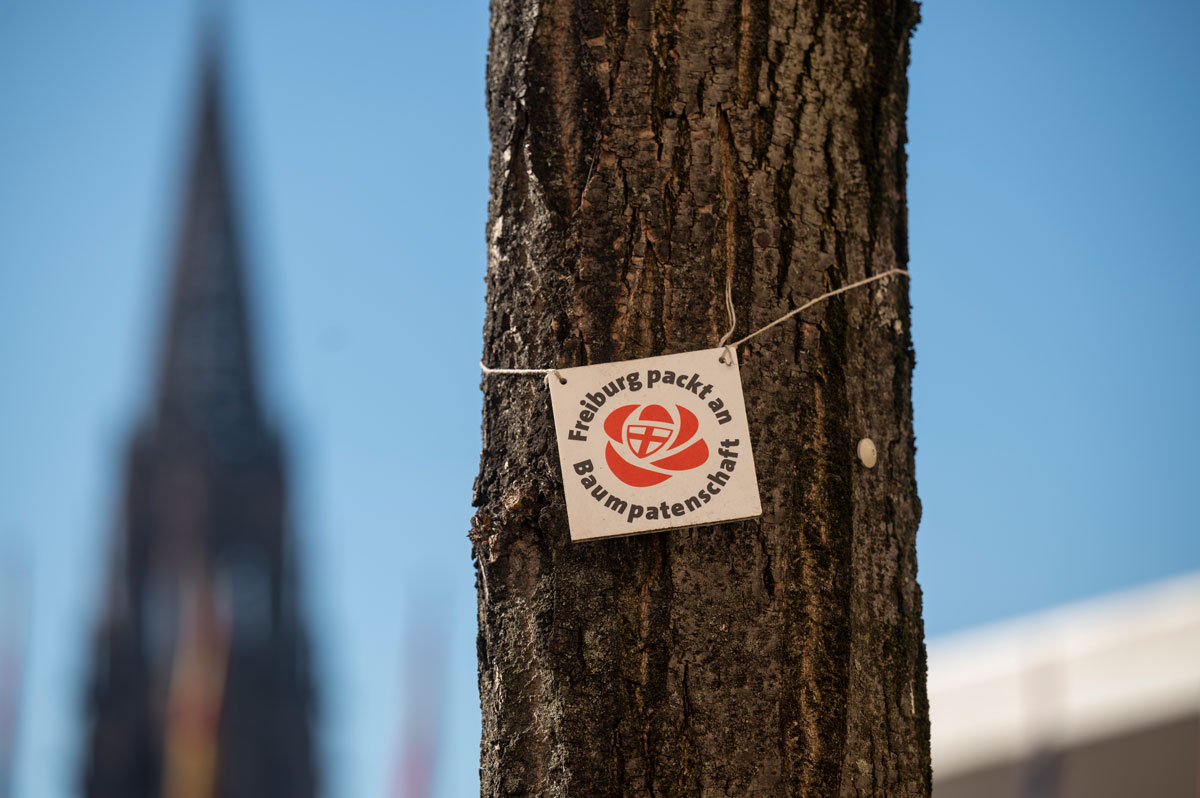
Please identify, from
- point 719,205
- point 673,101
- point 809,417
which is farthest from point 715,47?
point 809,417

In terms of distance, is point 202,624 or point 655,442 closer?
point 655,442

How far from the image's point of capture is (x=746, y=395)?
1534 mm

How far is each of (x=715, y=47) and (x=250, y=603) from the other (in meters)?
39.2

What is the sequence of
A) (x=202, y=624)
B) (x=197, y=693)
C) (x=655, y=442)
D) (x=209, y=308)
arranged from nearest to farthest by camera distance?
1. (x=655, y=442)
2. (x=197, y=693)
3. (x=202, y=624)
4. (x=209, y=308)

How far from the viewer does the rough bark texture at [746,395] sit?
1.45 metres

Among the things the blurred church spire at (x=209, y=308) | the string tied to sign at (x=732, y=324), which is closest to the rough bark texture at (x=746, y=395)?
the string tied to sign at (x=732, y=324)

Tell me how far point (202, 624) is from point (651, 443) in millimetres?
38824

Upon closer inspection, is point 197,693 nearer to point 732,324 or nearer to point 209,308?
point 209,308

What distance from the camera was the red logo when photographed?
1.50 metres

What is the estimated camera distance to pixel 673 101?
1.60 metres

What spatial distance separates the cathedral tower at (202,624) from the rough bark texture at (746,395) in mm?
37819

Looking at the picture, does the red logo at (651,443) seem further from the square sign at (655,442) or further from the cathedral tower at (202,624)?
the cathedral tower at (202,624)

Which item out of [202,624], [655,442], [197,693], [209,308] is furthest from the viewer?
[209,308]

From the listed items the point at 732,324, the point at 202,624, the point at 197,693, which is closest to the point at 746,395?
the point at 732,324
